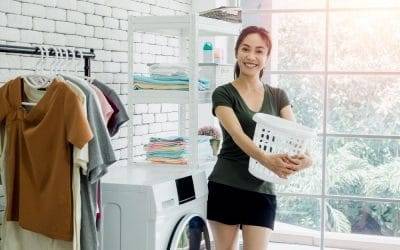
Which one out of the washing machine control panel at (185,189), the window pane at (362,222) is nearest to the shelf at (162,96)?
the washing machine control panel at (185,189)

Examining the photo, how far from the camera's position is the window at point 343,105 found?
3672 millimetres

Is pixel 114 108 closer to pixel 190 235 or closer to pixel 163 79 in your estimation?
pixel 163 79

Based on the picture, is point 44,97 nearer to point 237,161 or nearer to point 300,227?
point 237,161

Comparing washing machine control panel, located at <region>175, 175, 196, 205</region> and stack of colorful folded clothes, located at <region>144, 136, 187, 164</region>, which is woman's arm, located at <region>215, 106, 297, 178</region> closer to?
washing machine control panel, located at <region>175, 175, 196, 205</region>

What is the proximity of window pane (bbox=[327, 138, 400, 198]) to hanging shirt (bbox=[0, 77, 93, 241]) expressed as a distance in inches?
83.5

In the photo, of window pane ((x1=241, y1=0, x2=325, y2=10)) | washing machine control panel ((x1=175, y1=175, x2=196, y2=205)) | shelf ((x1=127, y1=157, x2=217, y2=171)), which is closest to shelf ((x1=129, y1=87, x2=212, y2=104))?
shelf ((x1=127, y1=157, x2=217, y2=171))

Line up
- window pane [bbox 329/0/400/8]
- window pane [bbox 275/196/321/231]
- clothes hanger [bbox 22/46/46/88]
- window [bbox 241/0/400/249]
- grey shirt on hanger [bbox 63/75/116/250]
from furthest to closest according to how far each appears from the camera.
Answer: window pane [bbox 275/196/321/231]
window [bbox 241/0/400/249]
window pane [bbox 329/0/400/8]
clothes hanger [bbox 22/46/46/88]
grey shirt on hanger [bbox 63/75/116/250]

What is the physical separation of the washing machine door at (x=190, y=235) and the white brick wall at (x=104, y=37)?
0.71m

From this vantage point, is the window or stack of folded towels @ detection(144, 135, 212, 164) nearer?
stack of folded towels @ detection(144, 135, 212, 164)

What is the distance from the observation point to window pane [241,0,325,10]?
12.3 feet

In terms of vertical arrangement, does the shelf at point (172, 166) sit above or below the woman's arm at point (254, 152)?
below

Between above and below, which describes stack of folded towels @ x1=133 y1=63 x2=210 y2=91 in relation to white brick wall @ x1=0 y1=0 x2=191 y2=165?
below

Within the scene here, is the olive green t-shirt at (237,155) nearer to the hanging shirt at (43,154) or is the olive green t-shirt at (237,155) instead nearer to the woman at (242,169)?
the woman at (242,169)

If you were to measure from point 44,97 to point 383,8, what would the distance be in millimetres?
2298
